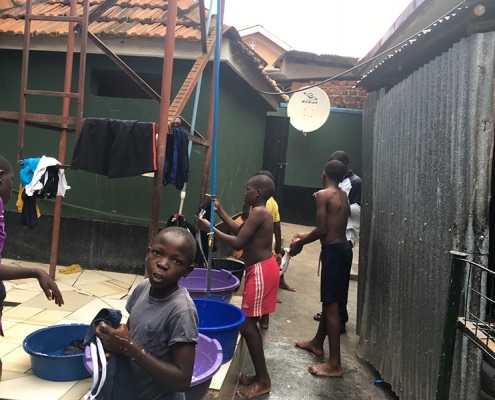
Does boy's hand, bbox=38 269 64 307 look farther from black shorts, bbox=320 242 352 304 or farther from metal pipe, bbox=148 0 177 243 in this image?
black shorts, bbox=320 242 352 304

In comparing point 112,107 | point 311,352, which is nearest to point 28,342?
point 311,352

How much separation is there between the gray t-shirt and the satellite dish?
8.10m

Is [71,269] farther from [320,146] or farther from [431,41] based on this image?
[320,146]

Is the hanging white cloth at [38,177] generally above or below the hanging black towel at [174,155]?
below

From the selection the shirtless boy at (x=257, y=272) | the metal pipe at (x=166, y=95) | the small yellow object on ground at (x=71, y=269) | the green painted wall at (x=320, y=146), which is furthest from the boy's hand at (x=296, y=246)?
the green painted wall at (x=320, y=146)

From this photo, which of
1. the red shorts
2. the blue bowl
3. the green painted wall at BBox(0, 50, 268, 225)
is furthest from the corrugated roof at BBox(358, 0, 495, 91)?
the blue bowl

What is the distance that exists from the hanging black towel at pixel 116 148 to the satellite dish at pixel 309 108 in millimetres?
6266

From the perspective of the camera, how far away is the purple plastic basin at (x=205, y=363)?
2.08 m

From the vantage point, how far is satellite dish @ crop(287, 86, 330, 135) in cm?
916

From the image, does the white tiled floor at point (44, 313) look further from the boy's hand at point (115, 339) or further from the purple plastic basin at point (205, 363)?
the boy's hand at point (115, 339)

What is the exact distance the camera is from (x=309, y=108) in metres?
9.29

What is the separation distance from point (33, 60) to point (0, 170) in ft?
14.2

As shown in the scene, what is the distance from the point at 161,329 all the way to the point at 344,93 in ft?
35.5

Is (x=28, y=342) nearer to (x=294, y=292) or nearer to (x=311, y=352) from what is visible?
(x=311, y=352)
